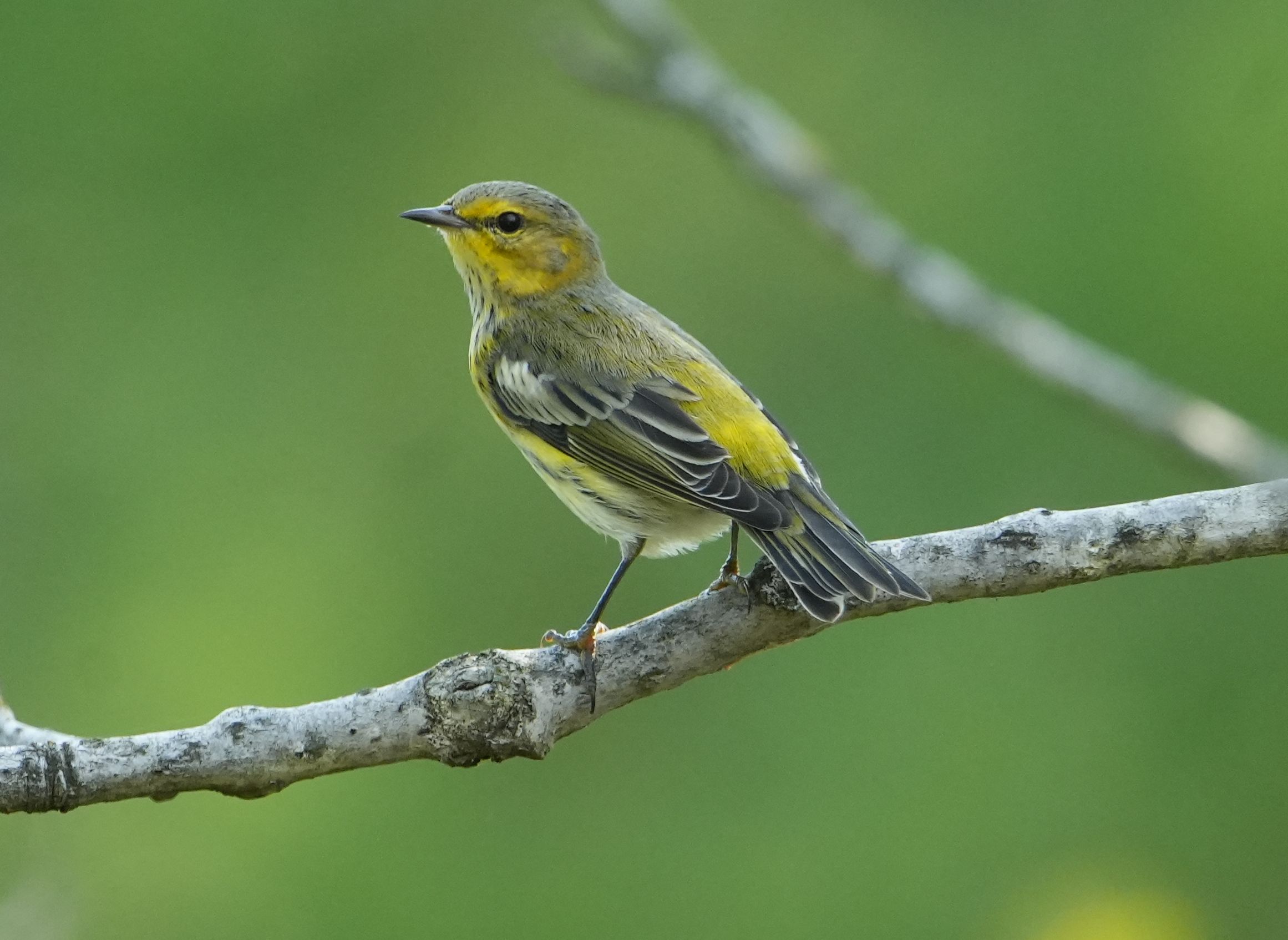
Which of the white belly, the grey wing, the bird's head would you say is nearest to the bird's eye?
the bird's head

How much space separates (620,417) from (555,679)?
1.31m

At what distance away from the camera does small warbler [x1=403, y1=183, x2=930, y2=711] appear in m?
4.05

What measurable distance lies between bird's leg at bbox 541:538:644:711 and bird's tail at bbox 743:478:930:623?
496 millimetres

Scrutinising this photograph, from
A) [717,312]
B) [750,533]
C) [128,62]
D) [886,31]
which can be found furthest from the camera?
[886,31]

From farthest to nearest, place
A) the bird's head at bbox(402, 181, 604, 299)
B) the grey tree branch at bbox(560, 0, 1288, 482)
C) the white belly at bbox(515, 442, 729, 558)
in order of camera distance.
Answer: the bird's head at bbox(402, 181, 604, 299) → the grey tree branch at bbox(560, 0, 1288, 482) → the white belly at bbox(515, 442, 729, 558)

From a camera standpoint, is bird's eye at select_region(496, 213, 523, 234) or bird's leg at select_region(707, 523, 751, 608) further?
bird's eye at select_region(496, 213, 523, 234)

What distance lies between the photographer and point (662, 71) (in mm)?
5953

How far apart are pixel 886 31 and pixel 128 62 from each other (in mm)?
4667

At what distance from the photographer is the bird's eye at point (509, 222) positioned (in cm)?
536

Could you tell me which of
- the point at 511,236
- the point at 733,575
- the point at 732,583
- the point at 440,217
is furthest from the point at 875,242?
the point at 732,583

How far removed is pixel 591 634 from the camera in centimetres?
381

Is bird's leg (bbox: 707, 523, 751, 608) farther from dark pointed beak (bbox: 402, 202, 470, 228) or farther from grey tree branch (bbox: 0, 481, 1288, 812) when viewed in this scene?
dark pointed beak (bbox: 402, 202, 470, 228)

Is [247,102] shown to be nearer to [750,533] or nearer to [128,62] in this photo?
[128,62]

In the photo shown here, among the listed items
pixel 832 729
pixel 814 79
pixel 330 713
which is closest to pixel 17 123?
pixel 814 79
